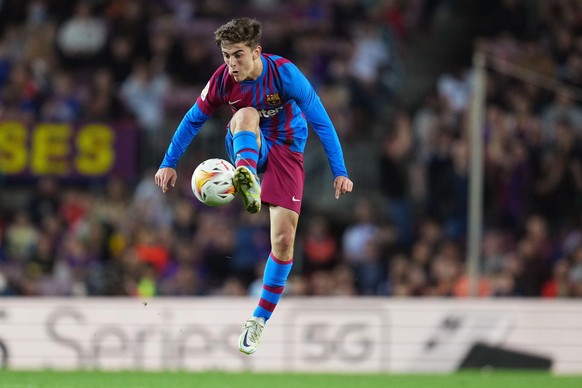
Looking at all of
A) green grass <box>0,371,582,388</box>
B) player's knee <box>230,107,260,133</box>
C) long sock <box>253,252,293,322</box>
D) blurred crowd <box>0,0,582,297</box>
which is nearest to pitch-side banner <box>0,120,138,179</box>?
blurred crowd <box>0,0,582,297</box>

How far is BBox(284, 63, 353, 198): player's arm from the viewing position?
27.4 ft

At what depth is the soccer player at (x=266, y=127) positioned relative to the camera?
26.7 feet

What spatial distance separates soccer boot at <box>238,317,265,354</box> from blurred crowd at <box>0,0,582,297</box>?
4.55 m

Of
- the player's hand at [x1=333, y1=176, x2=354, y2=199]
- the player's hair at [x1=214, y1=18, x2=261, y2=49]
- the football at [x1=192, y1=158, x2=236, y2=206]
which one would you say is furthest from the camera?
the player's hand at [x1=333, y1=176, x2=354, y2=199]

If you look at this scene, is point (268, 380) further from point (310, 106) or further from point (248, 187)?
point (248, 187)

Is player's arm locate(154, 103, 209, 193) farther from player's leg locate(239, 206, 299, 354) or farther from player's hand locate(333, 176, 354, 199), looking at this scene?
player's hand locate(333, 176, 354, 199)

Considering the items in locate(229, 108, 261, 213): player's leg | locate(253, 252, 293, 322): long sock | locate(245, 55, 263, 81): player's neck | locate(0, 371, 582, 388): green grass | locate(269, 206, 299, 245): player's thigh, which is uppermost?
locate(245, 55, 263, 81): player's neck

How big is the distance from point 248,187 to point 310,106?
0.94 m

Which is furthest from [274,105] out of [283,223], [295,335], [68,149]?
[68,149]

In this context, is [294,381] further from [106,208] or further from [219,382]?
[106,208]

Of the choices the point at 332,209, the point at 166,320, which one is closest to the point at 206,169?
the point at 166,320

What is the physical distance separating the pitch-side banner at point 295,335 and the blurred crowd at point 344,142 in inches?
42.5

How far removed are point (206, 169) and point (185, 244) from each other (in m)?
6.09

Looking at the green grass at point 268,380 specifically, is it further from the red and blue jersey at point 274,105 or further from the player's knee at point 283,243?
the red and blue jersey at point 274,105
